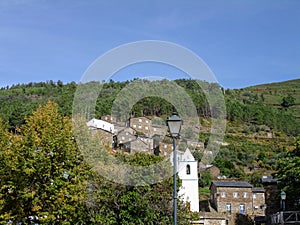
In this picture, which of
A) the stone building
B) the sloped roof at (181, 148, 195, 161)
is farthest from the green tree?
the sloped roof at (181, 148, 195, 161)

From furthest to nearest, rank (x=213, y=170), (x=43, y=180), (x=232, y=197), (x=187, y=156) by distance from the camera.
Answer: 1. (x=213, y=170)
2. (x=232, y=197)
3. (x=187, y=156)
4. (x=43, y=180)

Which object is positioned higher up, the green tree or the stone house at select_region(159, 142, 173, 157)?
the stone house at select_region(159, 142, 173, 157)

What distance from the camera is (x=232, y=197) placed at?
193ft

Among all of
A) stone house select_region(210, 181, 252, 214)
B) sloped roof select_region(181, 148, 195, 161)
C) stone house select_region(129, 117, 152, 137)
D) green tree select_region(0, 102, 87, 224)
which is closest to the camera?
green tree select_region(0, 102, 87, 224)

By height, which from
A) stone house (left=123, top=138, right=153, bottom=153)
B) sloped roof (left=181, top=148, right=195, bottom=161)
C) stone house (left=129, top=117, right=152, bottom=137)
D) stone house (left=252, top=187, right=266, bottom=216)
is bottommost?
stone house (left=252, top=187, right=266, bottom=216)

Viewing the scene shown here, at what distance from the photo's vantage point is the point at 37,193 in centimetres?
2503

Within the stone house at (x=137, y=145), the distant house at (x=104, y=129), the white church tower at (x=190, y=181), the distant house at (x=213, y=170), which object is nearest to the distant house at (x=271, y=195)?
the white church tower at (x=190, y=181)

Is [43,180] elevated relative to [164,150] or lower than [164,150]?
lower

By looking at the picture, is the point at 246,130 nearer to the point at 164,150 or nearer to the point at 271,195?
the point at 271,195

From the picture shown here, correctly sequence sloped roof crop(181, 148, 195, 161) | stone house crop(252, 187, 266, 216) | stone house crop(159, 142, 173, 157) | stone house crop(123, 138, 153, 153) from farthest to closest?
stone house crop(252, 187, 266, 216)
stone house crop(123, 138, 153, 153)
sloped roof crop(181, 148, 195, 161)
stone house crop(159, 142, 173, 157)

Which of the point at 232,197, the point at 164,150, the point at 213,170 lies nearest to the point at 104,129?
the point at 164,150

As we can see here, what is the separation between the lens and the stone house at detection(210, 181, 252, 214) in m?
58.4

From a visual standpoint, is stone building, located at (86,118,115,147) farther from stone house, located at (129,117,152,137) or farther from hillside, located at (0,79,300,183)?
stone house, located at (129,117,152,137)

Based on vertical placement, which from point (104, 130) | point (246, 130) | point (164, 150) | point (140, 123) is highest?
point (246, 130)
